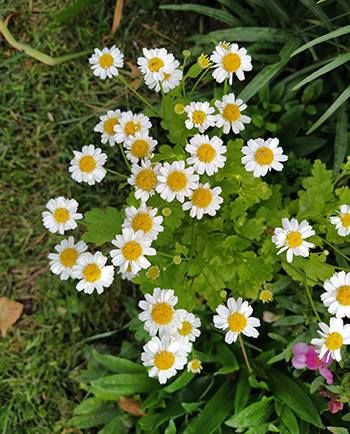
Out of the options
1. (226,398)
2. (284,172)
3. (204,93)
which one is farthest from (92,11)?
(226,398)

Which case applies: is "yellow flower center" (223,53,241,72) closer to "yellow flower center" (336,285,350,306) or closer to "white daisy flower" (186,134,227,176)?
"white daisy flower" (186,134,227,176)

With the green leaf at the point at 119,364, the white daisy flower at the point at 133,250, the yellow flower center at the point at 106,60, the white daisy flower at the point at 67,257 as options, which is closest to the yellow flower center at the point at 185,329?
the white daisy flower at the point at 133,250

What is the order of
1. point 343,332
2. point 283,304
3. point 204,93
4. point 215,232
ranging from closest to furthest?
point 343,332 → point 215,232 → point 283,304 → point 204,93

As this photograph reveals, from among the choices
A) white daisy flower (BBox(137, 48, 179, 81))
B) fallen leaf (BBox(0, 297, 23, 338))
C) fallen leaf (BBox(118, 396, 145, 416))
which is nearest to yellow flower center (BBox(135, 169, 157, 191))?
white daisy flower (BBox(137, 48, 179, 81))

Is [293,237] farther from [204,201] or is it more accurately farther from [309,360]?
[309,360]

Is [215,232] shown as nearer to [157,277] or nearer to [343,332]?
[157,277]

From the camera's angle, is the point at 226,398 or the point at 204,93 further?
the point at 204,93
